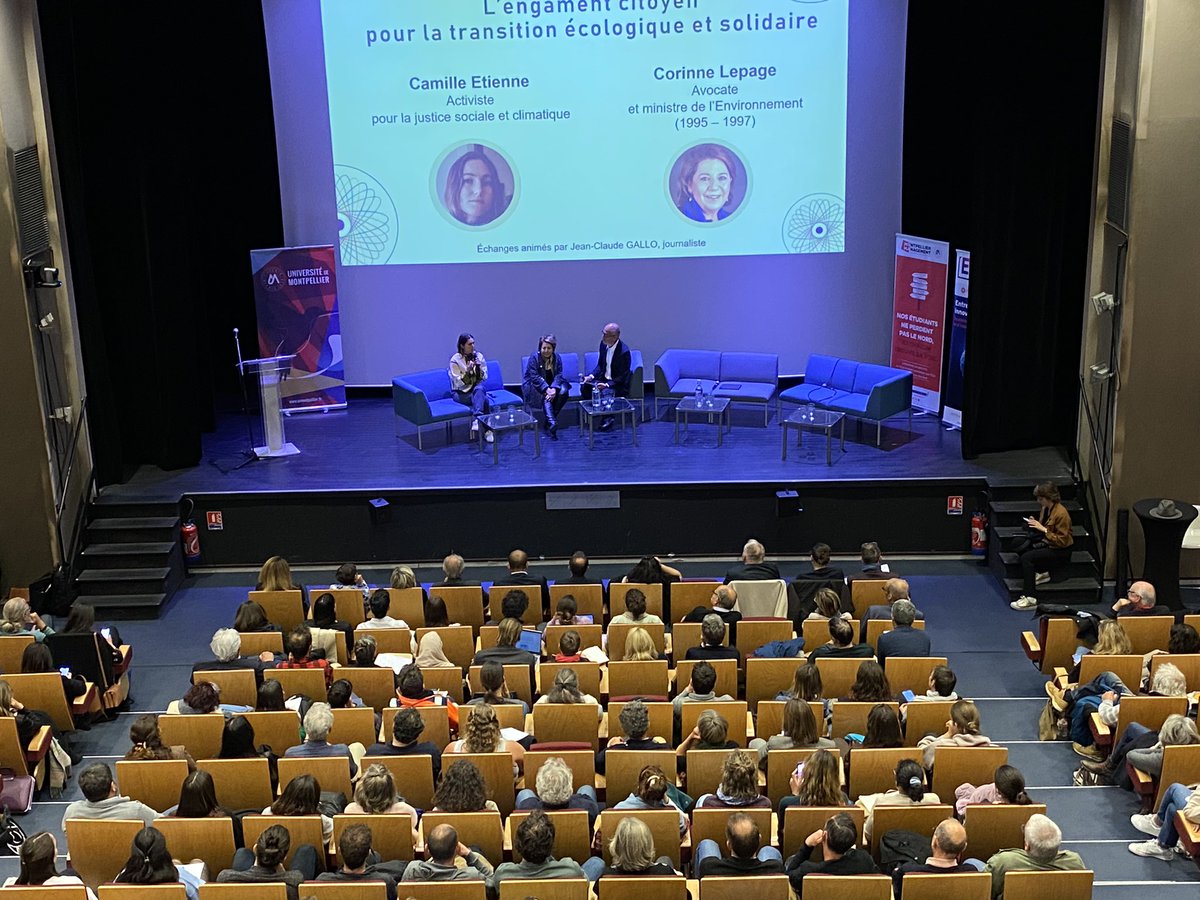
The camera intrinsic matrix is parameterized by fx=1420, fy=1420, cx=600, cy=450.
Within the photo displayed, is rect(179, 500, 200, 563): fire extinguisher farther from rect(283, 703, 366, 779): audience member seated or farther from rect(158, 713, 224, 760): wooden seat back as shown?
rect(283, 703, 366, 779): audience member seated

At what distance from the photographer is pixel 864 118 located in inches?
553

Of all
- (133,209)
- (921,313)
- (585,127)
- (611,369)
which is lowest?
(611,369)

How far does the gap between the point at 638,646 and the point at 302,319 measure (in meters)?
6.95

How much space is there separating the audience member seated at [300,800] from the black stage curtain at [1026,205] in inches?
294

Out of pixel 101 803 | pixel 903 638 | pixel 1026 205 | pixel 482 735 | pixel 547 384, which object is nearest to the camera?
pixel 101 803

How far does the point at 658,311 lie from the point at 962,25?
13.6 ft

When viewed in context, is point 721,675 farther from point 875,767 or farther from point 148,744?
point 148,744

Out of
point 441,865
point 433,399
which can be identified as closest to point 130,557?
point 433,399

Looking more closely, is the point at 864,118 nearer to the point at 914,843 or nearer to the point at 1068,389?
the point at 1068,389

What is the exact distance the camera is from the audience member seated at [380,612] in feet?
30.7

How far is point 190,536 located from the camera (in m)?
12.1

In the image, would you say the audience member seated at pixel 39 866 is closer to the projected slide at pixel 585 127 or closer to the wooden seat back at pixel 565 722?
the wooden seat back at pixel 565 722

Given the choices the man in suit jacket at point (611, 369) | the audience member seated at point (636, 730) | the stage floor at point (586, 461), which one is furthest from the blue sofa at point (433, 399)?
the audience member seated at point (636, 730)

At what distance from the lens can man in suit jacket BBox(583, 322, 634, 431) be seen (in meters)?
13.8
